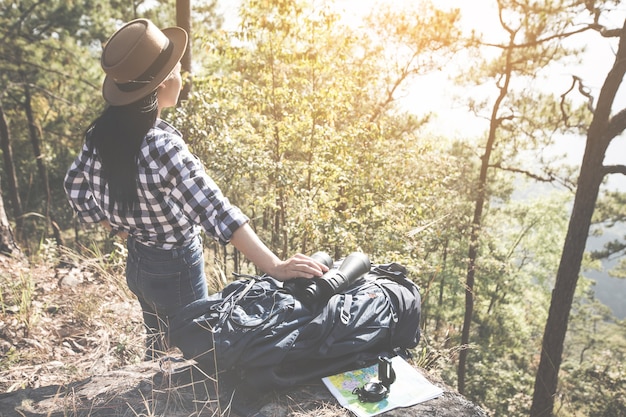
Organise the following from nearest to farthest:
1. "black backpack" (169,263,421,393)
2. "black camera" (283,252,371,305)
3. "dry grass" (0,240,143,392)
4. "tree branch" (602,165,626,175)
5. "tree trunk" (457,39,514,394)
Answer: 1. "black backpack" (169,263,421,393)
2. "black camera" (283,252,371,305)
3. "dry grass" (0,240,143,392)
4. "tree branch" (602,165,626,175)
5. "tree trunk" (457,39,514,394)

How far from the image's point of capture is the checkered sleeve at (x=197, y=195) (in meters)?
1.46

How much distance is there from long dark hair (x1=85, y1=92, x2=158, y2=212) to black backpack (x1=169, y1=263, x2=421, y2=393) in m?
0.58

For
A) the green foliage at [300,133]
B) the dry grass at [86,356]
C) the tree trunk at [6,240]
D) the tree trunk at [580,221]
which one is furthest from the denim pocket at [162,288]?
the tree trunk at [580,221]

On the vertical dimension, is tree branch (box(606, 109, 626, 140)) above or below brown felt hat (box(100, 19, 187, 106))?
Result: above

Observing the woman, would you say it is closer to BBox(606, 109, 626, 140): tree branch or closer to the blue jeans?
the blue jeans

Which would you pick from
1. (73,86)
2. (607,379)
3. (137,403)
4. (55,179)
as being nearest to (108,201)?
(137,403)

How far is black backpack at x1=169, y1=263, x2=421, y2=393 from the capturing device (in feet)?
5.13

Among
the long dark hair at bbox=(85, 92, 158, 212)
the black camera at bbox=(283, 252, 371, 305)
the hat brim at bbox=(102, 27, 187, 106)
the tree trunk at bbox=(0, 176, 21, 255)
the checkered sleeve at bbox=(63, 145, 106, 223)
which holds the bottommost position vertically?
the tree trunk at bbox=(0, 176, 21, 255)

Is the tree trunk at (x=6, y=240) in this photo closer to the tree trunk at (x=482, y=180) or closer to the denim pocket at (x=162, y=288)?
the denim pocket at (x=162, y=288)

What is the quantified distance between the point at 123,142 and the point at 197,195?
37 centimetres

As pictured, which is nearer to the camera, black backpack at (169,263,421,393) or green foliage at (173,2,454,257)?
black backpack at (169,263,421,393)

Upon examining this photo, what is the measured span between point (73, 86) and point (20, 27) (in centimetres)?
197

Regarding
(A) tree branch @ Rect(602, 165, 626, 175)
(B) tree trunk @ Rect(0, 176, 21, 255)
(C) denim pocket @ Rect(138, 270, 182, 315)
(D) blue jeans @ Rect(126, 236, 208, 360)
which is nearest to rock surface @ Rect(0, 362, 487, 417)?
(D) blue jeans @ Rect(126, 236, 208, 360)

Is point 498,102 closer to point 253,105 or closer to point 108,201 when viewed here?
point 253,105
